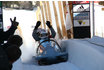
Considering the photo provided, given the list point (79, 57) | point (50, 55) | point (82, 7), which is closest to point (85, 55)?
point (79, 57)

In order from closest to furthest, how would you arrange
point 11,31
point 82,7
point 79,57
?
1. point 11,31
2. point 79,57
3. point 82,7

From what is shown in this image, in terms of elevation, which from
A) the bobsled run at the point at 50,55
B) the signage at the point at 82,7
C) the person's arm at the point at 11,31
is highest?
the signage at the point at 82,7

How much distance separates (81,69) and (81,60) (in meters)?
0.17

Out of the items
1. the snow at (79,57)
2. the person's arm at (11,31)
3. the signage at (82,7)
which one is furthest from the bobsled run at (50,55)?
the signage at (82,7)

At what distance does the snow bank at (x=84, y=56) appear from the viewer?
260cm

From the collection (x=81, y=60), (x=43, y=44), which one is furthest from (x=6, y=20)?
(x=81, y=60)

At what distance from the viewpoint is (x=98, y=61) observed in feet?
8.47

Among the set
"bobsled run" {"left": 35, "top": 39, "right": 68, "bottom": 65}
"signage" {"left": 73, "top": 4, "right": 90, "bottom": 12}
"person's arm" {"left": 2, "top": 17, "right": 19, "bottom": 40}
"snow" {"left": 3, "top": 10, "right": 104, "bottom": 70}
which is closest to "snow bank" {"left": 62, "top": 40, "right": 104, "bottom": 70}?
"snow" {"left": 3, "top": 10, "right": 104, "bottom": 70}

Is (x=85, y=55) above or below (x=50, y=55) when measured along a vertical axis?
above

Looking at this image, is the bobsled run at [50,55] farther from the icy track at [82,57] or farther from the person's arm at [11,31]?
the person's arm at [11,31]

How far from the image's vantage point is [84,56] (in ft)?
10.9

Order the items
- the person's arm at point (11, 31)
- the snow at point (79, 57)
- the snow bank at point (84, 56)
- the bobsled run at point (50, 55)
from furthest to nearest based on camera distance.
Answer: the bobsled run at point (50, 55) → the snow at point (79, 57) → the snow bank at point (84, 56) → the person's arm at point (11, 31)

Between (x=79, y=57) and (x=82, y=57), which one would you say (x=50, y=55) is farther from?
(x=82, y=57)

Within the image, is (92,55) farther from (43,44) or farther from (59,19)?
(59,19)
